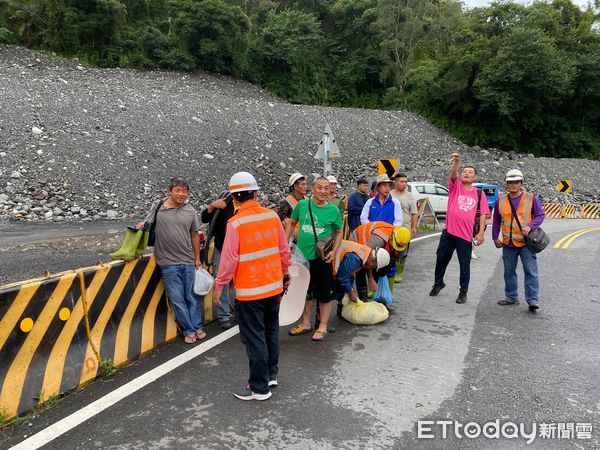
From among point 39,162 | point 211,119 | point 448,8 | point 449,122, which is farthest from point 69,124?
point 448,8

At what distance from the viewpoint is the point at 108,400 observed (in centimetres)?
374

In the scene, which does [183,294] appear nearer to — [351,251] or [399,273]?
[351,251]

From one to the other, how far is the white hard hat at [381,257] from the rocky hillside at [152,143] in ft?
38.2

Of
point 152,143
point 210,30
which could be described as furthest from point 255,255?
point 210,30

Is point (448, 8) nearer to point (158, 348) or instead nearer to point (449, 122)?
point (449, 122)

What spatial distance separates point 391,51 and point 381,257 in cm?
4871

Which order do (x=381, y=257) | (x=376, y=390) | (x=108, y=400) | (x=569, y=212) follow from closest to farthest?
(x=108, y=400)
(x=376, y=390)
(x=381, y=257)
(x=569, y=212)

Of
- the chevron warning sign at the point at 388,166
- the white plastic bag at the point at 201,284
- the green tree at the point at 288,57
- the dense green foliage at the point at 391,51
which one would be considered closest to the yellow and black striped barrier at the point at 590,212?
the dense green foliage at the point at 391,51

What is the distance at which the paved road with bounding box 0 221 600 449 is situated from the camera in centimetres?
330

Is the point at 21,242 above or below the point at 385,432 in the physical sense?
below

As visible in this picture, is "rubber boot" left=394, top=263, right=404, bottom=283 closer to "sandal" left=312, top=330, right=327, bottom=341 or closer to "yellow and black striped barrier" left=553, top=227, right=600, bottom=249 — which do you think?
"sandal" left=312, top=330, right=327, bottom=341

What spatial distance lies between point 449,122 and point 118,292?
43860 millimetres

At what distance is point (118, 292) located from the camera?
4.57 metres

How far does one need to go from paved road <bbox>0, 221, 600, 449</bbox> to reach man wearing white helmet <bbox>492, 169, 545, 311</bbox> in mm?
479
